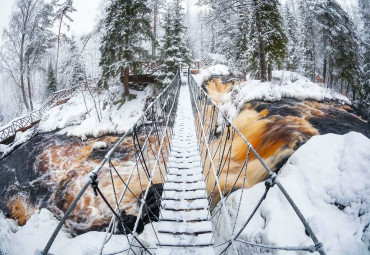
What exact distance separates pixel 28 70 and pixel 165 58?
38.9 feet

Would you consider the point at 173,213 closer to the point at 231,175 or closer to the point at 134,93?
the point at 231,175

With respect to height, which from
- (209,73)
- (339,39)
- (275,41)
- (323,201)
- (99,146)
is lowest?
(99,146)

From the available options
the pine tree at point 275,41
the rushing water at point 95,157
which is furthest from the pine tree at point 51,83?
the pine tree at point 275,41

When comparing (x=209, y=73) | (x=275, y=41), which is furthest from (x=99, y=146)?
(x=275, y=41)

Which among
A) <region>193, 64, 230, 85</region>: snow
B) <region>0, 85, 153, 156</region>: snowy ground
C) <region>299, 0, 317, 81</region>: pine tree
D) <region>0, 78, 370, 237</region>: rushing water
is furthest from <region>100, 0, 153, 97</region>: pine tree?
<region>299, 0, 317, 81</region>: pine tree

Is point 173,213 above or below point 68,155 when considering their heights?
above

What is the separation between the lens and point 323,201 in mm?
2805

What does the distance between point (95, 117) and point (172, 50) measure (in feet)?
23.4

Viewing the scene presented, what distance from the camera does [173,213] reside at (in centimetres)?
290

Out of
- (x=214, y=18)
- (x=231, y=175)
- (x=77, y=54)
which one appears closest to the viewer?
(x=231, y=175)

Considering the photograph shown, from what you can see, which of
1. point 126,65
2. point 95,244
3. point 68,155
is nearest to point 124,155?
point 68,155

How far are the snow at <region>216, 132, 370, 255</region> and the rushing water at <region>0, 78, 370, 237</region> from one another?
21.3 inches

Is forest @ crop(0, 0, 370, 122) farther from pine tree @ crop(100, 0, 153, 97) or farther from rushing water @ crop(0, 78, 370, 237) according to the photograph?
rushing water @ crop(0, 78, 370, 237)

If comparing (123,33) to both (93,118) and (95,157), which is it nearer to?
(93,118)
